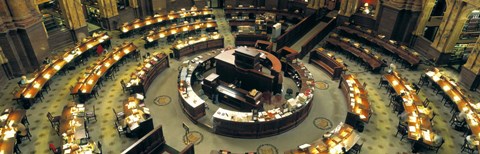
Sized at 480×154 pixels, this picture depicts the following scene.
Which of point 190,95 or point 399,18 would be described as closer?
point 190,95

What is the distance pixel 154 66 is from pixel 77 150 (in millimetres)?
9119

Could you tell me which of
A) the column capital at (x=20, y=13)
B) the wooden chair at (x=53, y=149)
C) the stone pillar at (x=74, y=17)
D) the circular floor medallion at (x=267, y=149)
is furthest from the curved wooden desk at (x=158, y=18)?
the circular floor medallion at (x=267, y=149)

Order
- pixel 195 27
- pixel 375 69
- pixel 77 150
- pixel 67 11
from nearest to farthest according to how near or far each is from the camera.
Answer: pixel 77 150 < pixel 375 69 < pixel 67 11 < pixel 195 27

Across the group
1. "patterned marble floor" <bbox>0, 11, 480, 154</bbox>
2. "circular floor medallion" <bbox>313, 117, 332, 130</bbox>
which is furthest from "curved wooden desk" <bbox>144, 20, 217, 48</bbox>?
"circular floor medallion" <bbox>313, 117, 332, 130</bbox>

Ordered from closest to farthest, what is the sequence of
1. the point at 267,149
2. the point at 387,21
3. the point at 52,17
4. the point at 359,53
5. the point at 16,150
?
the point at 16,150
the point at 267,149
the point at 359,53
the point at 387,21
the point at 52,17

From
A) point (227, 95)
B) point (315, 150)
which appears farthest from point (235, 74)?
point (315, 150)

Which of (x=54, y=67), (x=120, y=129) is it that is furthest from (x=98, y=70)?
(x=120, y=129)

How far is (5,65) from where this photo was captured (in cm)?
2117

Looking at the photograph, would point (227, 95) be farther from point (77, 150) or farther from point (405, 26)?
point (405, 26)

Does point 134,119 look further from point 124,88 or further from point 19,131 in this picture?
point 19,131

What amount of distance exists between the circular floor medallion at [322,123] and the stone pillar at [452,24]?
12.5m

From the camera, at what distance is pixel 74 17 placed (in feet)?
84.7

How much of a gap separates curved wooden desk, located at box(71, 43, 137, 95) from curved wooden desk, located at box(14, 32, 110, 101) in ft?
→ 7.03

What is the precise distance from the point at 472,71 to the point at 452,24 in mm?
3797
